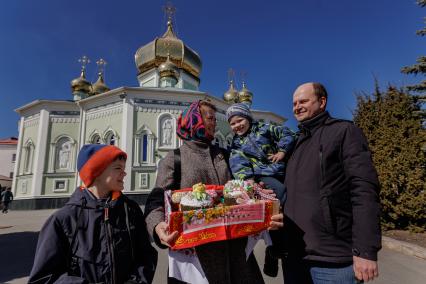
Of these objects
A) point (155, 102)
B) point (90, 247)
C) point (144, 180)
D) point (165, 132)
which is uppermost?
point (155, 102)

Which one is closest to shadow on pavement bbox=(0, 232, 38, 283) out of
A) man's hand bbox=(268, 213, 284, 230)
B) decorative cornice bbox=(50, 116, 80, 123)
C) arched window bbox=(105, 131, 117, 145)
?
man's hand bbox=(268, 213, 284, 230)

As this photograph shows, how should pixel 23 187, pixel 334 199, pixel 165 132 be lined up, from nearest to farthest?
pixel 334 199
pixel 165 132
pixel 23 187

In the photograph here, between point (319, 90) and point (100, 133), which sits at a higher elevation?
point (100, 133)

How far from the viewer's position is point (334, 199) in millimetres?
1759

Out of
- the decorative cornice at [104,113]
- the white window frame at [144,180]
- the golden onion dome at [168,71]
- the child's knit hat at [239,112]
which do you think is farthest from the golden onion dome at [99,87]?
the child's knit hat at [239,112]

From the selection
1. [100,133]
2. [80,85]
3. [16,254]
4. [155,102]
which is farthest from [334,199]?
[80,85]

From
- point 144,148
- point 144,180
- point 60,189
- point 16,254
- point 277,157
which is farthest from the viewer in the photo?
point 60,189

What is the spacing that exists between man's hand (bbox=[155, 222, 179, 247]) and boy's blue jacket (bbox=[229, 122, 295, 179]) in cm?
80

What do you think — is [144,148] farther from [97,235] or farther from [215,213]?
A: [215,213]

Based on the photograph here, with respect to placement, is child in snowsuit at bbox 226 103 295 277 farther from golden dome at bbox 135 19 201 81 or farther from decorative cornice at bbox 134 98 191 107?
golden dome at bbox 135 19 201 81

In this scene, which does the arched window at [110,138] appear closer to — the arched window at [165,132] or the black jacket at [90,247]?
the arched window at [165,132]

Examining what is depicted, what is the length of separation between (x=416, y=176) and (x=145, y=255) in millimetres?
7403

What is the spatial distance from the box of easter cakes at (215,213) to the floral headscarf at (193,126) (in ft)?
1.61

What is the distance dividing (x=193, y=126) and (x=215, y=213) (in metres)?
0.76
